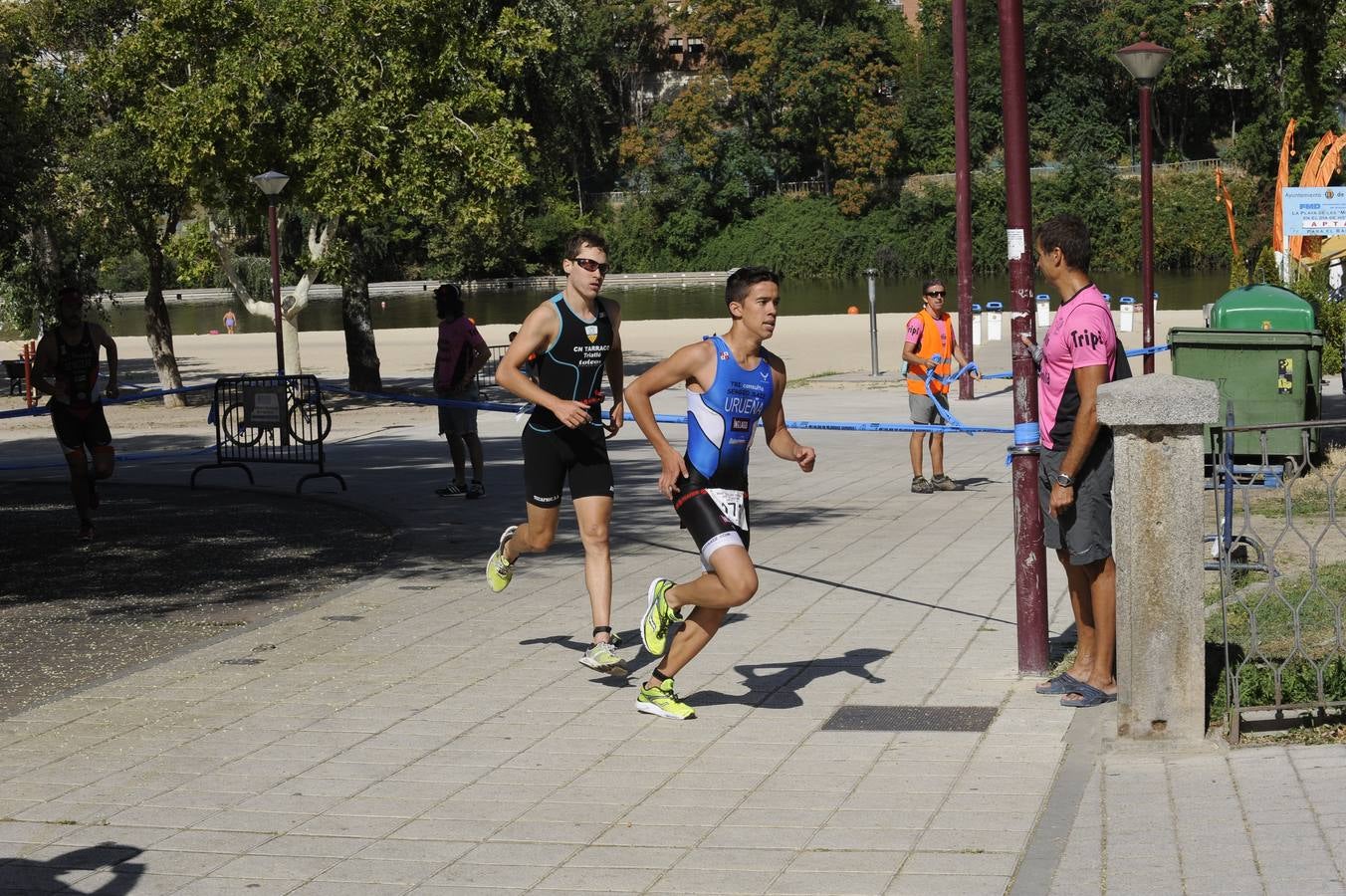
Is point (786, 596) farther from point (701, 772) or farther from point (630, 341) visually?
point (630, 341)

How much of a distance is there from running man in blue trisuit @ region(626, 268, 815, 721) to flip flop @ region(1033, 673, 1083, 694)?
1.40m

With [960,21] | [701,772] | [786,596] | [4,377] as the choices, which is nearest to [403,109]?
[960,21]

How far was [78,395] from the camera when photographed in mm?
12734

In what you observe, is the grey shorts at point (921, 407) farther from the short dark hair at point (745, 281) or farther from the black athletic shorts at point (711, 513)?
the black athletic shorts at point (711, 513)

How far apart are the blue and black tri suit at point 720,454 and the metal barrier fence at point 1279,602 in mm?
1866

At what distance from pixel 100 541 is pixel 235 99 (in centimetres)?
1403

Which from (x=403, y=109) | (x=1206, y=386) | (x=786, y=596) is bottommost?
(x=786, y=596)

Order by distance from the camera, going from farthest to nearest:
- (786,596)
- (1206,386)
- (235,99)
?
1. (235,99)
2. (786,596)
3. (1206,386)

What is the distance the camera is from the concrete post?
6.26 metres

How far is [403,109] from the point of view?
25703mm

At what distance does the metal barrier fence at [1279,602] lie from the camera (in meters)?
6.46

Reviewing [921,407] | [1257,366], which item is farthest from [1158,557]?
[921,407]

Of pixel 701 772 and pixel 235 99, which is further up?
pixel 235 99

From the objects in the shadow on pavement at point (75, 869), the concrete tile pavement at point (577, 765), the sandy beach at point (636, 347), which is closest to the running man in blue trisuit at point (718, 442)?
the concrete tile pavement at point (577, 765)
